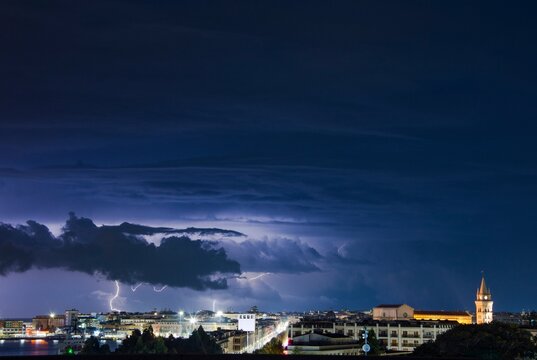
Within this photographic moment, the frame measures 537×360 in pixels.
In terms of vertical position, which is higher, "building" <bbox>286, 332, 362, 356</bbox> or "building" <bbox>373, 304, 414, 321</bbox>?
"building" <bbox>373, 304, 414, 321</bbox>

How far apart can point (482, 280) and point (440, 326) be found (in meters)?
48.9

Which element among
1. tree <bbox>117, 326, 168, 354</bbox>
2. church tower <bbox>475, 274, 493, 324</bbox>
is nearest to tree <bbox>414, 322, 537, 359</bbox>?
tree <bbox>117, 326, 168, 354</bbox>

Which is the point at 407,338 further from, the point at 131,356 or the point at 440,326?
the point at 131,356

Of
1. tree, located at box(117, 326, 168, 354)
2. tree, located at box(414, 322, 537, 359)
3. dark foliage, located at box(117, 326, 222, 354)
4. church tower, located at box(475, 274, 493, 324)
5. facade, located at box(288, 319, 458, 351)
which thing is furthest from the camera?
church tower, located at box(475, 274, 493, 324)

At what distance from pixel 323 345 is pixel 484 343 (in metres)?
40.8

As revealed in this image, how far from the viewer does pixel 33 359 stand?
115ft

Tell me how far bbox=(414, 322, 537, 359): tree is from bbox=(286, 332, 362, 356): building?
29489mm

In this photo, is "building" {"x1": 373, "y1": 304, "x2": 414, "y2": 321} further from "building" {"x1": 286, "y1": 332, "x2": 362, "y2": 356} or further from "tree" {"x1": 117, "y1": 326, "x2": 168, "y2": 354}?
"tree" {"x1": 117, "y1": 326, "x2": 168, "y2": 354}

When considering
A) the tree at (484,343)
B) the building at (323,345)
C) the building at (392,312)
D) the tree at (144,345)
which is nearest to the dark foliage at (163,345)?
the tree at (144,345)

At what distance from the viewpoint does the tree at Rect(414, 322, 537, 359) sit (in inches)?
2616

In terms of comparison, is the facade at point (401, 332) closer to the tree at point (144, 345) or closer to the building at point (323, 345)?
the building at point (323, 345)

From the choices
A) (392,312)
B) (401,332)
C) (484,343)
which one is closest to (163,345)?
(484,343)

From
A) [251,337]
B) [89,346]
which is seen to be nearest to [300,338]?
[89,346]

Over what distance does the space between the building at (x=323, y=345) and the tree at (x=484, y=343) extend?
2949cm
